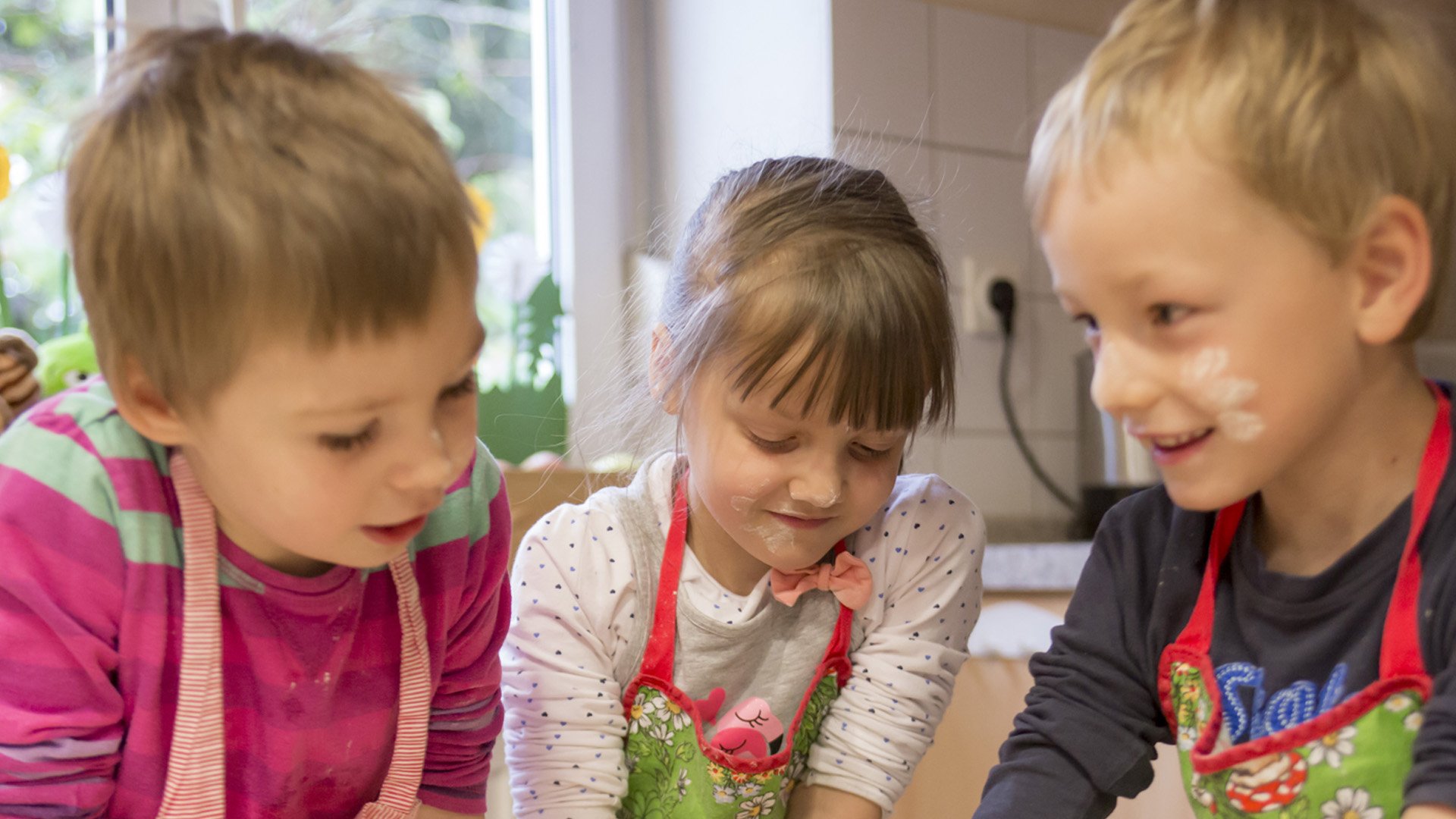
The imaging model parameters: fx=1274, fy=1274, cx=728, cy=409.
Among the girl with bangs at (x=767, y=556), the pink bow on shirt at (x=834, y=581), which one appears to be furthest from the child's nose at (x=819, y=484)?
the pink bow on shirt at (x=834, y=581)

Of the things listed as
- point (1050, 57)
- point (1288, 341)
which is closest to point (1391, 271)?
point (1288, 341)

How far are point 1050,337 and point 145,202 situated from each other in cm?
143

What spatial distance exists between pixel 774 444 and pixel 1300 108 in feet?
1.32

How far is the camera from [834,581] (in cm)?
101

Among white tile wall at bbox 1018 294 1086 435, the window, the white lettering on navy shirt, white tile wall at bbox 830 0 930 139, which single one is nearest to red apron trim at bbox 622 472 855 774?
the white lettering on navy shirt

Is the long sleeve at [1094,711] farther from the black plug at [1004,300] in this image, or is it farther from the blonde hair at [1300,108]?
the black plug at [1004,300]

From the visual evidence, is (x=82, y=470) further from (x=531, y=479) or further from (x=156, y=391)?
(x=531, y=479)

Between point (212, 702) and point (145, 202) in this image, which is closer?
point (145, 202)

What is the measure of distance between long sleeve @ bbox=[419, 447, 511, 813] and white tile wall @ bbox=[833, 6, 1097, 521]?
86 cm

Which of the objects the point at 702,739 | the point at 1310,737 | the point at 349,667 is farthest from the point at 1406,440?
the point at 349,667

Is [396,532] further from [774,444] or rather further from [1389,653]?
[1389,653]

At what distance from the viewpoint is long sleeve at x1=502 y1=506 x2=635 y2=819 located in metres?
0.93

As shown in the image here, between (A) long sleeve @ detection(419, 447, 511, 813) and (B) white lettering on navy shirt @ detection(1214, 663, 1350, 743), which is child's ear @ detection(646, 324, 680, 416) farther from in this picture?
(B) white lettering on navy shirt @ detection(1214, 663, 1350, 743)

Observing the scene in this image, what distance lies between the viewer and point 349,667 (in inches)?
32.4
